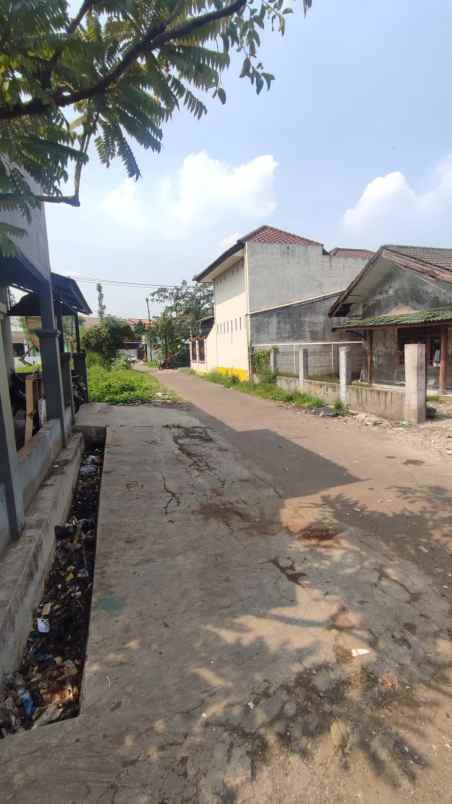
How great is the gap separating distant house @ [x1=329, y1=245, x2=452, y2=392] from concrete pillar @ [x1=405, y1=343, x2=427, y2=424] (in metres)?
1.88

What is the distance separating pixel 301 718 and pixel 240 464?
404 centimetres

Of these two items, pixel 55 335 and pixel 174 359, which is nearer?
pixel 55 335

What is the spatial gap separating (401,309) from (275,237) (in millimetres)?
7656

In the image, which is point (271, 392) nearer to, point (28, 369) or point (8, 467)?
point (8, 467)

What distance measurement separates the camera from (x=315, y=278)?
1792 centimetres

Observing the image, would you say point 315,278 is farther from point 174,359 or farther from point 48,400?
point 174,359

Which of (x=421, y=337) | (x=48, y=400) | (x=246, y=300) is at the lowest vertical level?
(x=48, y=400)

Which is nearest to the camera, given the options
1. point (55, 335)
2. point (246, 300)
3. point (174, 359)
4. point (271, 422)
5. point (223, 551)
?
point (223, 551)

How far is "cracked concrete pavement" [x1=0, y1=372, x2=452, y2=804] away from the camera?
5.12 ft

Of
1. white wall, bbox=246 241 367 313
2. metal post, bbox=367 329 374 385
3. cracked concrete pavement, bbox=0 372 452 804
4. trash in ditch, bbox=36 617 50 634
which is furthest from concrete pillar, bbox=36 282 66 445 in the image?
white wall, bbox=246 241 367 313

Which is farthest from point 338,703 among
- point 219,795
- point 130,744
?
point 130,744

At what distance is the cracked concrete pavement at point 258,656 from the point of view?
156cm

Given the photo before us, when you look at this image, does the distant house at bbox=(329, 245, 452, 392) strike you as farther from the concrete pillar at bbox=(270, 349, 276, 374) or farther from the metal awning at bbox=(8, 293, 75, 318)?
the metal awning at bbox=(8, 293, 75, 318)

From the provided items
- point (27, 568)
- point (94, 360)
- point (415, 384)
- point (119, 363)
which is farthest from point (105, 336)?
point (27, 568)
